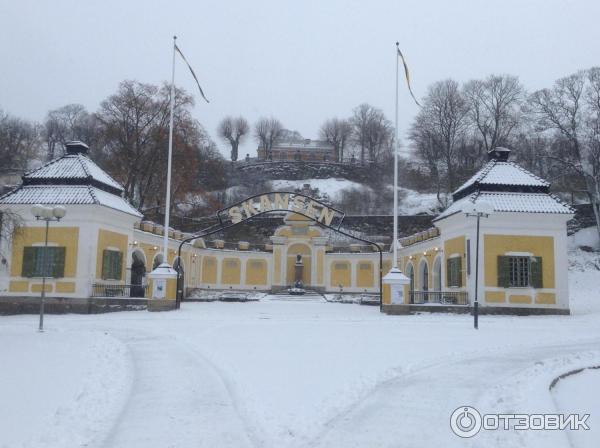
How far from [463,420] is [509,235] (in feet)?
57.6

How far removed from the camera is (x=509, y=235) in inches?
888

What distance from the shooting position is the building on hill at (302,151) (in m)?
86.4

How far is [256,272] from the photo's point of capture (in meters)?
42.7

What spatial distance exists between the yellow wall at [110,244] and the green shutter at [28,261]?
2.58 m

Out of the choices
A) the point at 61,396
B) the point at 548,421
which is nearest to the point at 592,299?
the point at 548,421

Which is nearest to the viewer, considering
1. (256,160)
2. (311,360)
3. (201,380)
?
(201,380)

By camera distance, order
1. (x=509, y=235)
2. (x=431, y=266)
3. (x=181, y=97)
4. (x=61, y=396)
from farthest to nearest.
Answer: (x=181, y=97) < (x=431, y=266) < (x=509, y=235) < (x=61, y=396)

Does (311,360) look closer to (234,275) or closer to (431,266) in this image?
(431,266)

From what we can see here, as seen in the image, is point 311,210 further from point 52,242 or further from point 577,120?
point 577,120

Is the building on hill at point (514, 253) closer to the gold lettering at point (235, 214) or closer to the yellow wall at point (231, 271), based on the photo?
the gold lettering at point (235, 214)

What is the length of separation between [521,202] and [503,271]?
2916 millimetres

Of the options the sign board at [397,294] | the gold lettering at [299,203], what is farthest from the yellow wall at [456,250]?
the gold lettering at [299,203]

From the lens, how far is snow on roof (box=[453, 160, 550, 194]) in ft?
77.4

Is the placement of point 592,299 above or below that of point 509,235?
below
